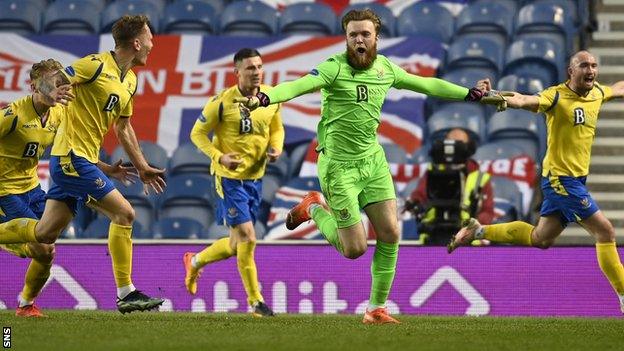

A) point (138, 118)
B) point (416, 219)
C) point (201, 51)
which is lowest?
point (416, 219)

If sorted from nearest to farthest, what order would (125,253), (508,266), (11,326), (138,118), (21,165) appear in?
(11,326), (125,253), (21,165), (508,266), (138,118)

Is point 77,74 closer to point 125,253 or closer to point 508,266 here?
point 125,253

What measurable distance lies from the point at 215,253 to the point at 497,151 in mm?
4864

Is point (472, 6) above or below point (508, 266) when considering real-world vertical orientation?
above

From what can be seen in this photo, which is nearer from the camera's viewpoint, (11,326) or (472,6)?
(11,326)

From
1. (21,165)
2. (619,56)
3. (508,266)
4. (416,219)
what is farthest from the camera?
(619,56)

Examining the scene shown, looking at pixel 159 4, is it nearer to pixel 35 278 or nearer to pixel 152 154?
pixel 152 154

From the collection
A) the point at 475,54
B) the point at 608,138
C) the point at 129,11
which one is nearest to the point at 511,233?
the point at 608,138

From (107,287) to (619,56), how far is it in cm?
828

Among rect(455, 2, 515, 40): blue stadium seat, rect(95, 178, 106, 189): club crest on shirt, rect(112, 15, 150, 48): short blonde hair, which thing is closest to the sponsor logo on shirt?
rect(112, 15, 150, 48): short blonde hair

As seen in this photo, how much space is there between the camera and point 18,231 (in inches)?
403

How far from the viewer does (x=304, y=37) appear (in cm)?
1702

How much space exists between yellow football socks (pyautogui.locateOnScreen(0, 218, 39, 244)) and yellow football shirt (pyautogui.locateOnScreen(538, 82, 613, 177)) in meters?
4.39

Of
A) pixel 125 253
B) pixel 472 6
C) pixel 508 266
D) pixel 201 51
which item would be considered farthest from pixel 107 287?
pixel 472 6
